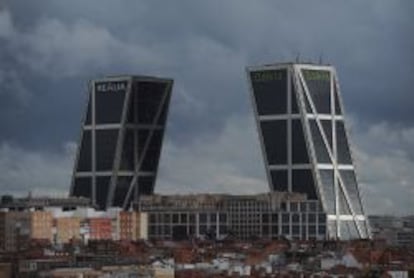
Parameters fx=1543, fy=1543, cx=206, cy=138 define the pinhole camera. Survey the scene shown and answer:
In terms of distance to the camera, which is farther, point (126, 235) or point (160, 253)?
point (126, 235)

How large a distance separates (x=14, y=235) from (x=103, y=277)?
7031 centimetres

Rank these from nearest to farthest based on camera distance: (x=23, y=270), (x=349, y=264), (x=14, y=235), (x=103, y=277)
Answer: (x=103, y=277), (x=23, y=270), (x=349, y=264), (x=14, y=235)

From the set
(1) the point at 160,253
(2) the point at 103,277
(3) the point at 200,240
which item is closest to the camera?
(2) the point at 103,277

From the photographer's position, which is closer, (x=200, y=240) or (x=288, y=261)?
(x=288, y=261)

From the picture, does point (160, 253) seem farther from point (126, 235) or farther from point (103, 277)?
point (126, 235)

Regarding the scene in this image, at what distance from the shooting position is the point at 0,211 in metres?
188

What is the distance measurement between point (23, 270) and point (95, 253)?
25415 millimetres

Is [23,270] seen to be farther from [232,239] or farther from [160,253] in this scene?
[232,239]

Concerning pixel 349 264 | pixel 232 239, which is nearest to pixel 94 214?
pixel 232 239

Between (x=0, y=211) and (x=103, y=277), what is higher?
(x=0, y=211)

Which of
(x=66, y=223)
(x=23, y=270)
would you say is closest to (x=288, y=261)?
(x=23, y=270)

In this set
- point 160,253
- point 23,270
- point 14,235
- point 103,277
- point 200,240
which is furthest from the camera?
point 200,240

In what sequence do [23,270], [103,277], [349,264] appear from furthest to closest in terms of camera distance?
[349,264], [23,270], [103,277]

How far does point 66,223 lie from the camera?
192875 millimetres
